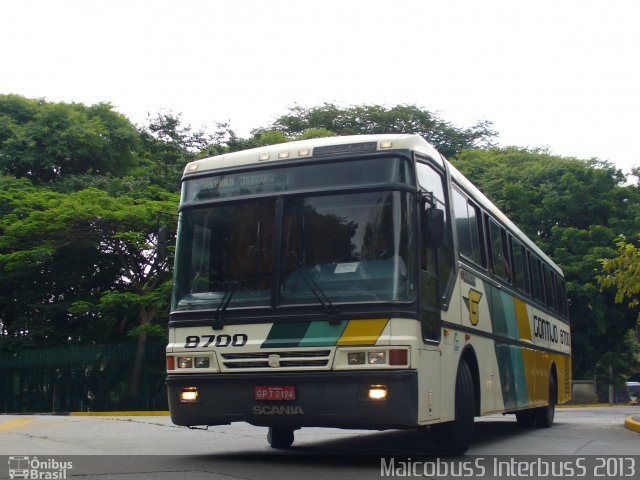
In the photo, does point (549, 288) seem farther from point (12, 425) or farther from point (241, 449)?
point (12, 425)

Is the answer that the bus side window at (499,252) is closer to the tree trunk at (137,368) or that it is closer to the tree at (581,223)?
the tree trunk at (137,368)

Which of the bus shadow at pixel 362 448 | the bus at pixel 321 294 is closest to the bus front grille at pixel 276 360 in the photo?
the bus at pixel 321 294

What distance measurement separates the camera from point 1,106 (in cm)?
3628

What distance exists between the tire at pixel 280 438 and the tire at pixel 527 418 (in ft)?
22.0

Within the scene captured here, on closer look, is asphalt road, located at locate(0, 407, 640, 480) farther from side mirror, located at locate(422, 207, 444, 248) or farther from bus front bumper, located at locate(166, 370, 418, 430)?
side mirror, located at locate(422, 207, 444, 248)

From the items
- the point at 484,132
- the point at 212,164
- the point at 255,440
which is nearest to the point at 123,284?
the point at 255,440

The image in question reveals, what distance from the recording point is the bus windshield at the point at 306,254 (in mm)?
8711

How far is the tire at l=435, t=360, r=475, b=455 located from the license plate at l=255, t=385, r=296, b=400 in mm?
1975

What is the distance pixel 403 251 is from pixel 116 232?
21.5 m

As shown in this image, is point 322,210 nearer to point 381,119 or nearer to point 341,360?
point 341,360

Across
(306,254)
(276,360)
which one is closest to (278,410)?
(276,360)

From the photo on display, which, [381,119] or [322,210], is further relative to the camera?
[381,119]

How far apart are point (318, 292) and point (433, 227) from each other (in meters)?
1.25

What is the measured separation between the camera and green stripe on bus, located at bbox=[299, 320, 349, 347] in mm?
8594
